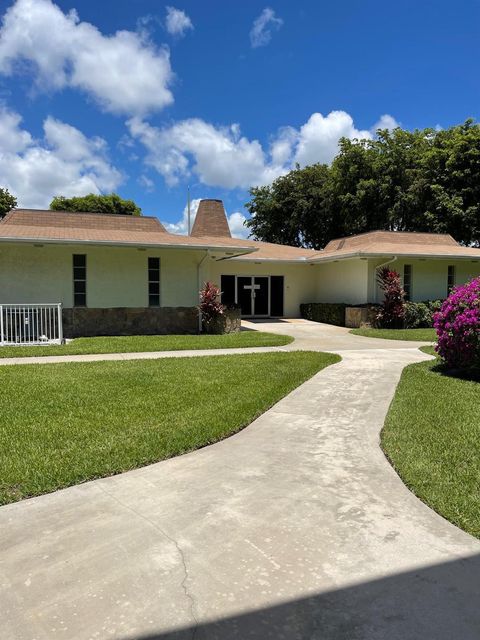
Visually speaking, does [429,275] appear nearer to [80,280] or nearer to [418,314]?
[418,314]

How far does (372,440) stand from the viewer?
16.2 feet

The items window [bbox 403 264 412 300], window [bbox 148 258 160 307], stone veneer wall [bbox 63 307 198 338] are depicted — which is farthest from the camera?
window [bbox 403 264 412 300]

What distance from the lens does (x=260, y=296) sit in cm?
2369

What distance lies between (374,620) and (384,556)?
57cm

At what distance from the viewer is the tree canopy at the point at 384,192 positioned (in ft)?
92.0

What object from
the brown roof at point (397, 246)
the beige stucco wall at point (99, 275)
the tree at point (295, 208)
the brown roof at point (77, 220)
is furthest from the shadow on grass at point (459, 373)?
the tree at point (295, 208)

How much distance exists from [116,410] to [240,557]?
360 centimetres

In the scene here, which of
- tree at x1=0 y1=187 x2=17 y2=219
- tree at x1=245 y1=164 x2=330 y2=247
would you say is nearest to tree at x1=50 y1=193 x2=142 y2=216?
tree at x1=0 y1=187 x2=17 y2=219

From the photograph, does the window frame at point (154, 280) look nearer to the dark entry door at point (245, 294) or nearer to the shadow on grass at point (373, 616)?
the dark entry door at point (245, 294)

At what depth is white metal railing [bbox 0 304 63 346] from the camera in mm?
13391

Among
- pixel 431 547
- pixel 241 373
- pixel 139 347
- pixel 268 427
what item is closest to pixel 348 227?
pixel 139 347

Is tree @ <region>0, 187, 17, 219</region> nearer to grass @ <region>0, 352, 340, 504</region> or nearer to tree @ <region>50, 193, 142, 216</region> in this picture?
tree @ <region>50, 193, 142, 216</region>

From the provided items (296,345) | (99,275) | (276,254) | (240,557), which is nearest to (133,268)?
(99,275)

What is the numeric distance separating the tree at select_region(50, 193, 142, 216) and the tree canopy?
15.4 m
